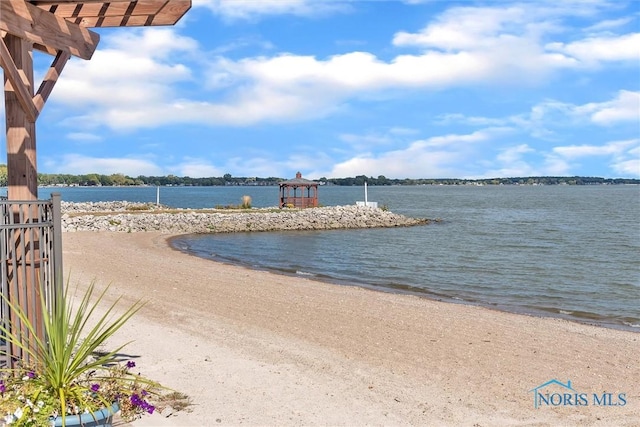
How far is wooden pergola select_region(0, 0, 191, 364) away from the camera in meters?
5.04

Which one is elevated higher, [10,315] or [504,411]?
[10,315]

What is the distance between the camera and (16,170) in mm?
5250

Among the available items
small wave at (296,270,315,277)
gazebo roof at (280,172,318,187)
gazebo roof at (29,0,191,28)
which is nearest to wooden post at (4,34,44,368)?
gazebo roof at (29,0,191,28)

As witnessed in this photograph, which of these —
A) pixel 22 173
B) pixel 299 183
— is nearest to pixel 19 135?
pixel 22 173

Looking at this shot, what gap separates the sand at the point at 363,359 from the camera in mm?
5285

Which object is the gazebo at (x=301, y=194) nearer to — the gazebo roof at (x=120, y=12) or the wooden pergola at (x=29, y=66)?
the gazebo roof at (x=120, y=12)

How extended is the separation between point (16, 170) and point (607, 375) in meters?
6.96

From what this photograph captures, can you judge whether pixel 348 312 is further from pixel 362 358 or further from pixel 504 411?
pixel 504 411

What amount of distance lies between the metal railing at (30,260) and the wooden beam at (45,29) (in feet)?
4.88

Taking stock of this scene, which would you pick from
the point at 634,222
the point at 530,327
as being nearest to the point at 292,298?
the point at 530,327

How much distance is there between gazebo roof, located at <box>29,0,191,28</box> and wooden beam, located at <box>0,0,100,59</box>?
13cm

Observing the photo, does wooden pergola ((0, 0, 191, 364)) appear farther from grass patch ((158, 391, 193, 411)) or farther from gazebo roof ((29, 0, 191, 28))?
grass patch ((158, 391, 193, 411))

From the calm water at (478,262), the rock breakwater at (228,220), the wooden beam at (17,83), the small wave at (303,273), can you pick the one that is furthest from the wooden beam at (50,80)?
the rock breakwater at (228,220)

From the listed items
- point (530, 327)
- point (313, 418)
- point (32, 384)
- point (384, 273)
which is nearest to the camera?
point (32, 384)
